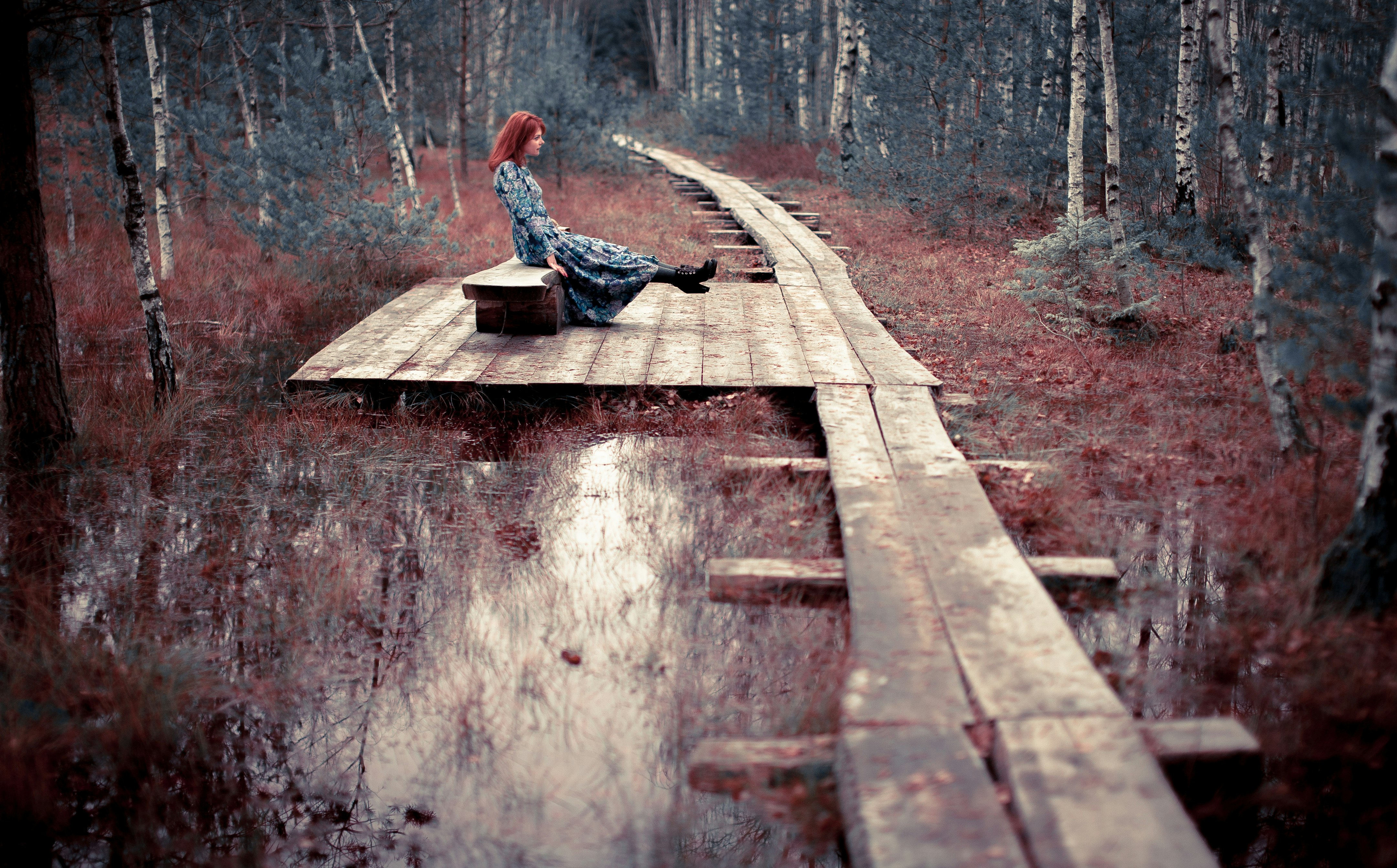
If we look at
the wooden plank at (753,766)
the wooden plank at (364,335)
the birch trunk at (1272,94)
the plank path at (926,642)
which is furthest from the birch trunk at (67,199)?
the birch trunk at (1272,94)

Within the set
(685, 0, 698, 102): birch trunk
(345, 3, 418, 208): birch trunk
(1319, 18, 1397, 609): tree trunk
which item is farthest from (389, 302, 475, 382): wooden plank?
(685, 0, 698, 102): birch trunk

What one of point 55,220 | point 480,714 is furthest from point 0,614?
point 55,220

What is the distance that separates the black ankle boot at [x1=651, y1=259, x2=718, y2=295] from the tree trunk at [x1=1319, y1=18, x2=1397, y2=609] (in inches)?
181

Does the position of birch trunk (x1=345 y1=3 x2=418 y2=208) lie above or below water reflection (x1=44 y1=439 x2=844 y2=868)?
above

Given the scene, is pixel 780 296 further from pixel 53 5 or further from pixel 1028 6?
pixel 1028 6

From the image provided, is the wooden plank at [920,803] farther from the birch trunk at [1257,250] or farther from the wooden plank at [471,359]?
the wooden plank at [471,359]

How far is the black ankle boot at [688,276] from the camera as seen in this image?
6875 mm

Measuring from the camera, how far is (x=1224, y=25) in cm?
477

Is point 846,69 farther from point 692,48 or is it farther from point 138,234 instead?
point 692,48

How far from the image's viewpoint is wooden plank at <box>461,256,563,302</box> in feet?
19.2

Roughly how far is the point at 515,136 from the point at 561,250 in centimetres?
77

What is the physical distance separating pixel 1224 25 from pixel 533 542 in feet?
14.0

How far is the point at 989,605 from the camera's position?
2.75 m

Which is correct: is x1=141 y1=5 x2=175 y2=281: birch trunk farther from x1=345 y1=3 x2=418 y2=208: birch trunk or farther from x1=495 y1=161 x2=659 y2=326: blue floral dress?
x1=495 y1=161 x2=659 y2=326: blue floral dress
